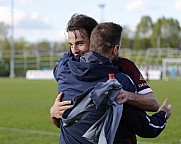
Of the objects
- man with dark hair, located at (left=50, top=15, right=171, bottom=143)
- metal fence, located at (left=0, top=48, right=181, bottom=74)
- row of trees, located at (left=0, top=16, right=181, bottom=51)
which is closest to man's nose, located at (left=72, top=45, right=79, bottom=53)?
man with dark hair, located at (left=50, top=15, right=171, bottom=143)

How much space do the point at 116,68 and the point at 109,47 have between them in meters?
0.15

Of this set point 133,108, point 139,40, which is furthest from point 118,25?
point 139,40

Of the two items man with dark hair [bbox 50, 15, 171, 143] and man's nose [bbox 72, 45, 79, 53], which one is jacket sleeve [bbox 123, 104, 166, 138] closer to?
man with dark hair [bbox 50, 15, 171, 143]

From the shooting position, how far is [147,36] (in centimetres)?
10800

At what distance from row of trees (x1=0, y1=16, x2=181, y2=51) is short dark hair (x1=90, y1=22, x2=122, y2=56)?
9614 cm

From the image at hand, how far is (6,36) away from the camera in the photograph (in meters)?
104

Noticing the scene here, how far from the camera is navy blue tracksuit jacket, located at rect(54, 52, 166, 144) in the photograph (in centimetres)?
314

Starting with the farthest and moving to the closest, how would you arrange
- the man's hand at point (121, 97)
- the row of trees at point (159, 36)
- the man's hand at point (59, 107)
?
the row of trees at point (159, 36) < the man's hand at point (59, 107) < the man's hand at point (121, 97)

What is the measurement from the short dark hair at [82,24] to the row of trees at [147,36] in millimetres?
95758

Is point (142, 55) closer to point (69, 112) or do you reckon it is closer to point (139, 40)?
point (139, 40)

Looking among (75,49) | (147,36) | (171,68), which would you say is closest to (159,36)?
(147,36)

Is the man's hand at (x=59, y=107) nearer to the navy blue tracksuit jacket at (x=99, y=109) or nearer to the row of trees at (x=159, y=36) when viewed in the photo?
the navy blue tracksuit jacket at (x=99, y=109)

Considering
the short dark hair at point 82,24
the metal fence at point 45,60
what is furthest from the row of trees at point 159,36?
the short dark hair at point 82,24

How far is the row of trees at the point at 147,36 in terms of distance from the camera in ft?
336
